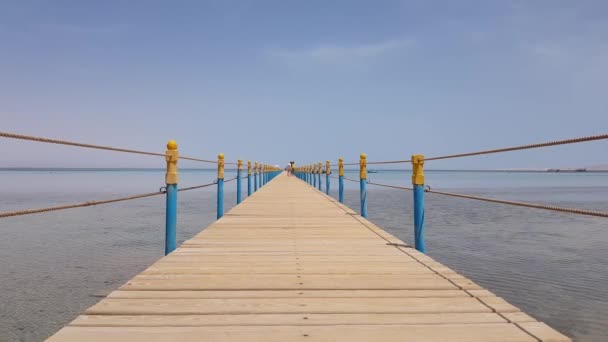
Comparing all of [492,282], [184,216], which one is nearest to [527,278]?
[492,282]

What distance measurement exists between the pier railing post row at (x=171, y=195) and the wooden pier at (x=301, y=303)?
0.43 m

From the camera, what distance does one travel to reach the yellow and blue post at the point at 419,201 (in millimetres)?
3635

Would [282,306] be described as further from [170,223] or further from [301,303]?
[170,223]

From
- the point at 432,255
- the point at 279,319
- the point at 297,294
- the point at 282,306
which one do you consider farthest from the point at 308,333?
the point at 432,255

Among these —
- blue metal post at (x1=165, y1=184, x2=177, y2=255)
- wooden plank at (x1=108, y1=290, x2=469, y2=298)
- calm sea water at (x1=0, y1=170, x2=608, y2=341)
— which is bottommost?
calm sea water at (x1=0, y1=170, x2=608, y2=341)

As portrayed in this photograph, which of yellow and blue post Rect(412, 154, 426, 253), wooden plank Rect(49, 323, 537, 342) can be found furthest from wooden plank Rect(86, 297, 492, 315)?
yellow and blue post Rect(412, 154, 426, 253)

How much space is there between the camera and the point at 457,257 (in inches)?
270

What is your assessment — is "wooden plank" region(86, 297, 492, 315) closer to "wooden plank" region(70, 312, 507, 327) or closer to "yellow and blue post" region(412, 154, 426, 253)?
"wooden plank" region(70, 312, 507, 327)

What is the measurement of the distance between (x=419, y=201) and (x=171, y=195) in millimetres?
2639

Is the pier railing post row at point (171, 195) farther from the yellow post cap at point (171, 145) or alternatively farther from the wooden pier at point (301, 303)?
the wooden pier at point (301, 303)

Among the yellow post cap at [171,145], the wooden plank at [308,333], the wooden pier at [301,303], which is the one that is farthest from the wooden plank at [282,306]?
the yellow post cap at [171,145]

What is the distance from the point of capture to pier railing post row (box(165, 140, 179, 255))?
3.73 metres

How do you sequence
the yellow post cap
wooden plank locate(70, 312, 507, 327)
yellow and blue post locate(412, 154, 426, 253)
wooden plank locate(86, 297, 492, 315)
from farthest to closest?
the yellow post cap → yellow and blue post locate(412, 154, 426, 253) → wooden plank locate(86, 297, 492, 315) → wooden plank locate(70, 312, 507, 327)

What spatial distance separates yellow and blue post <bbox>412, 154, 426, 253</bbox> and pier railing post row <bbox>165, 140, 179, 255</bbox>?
2.50m
